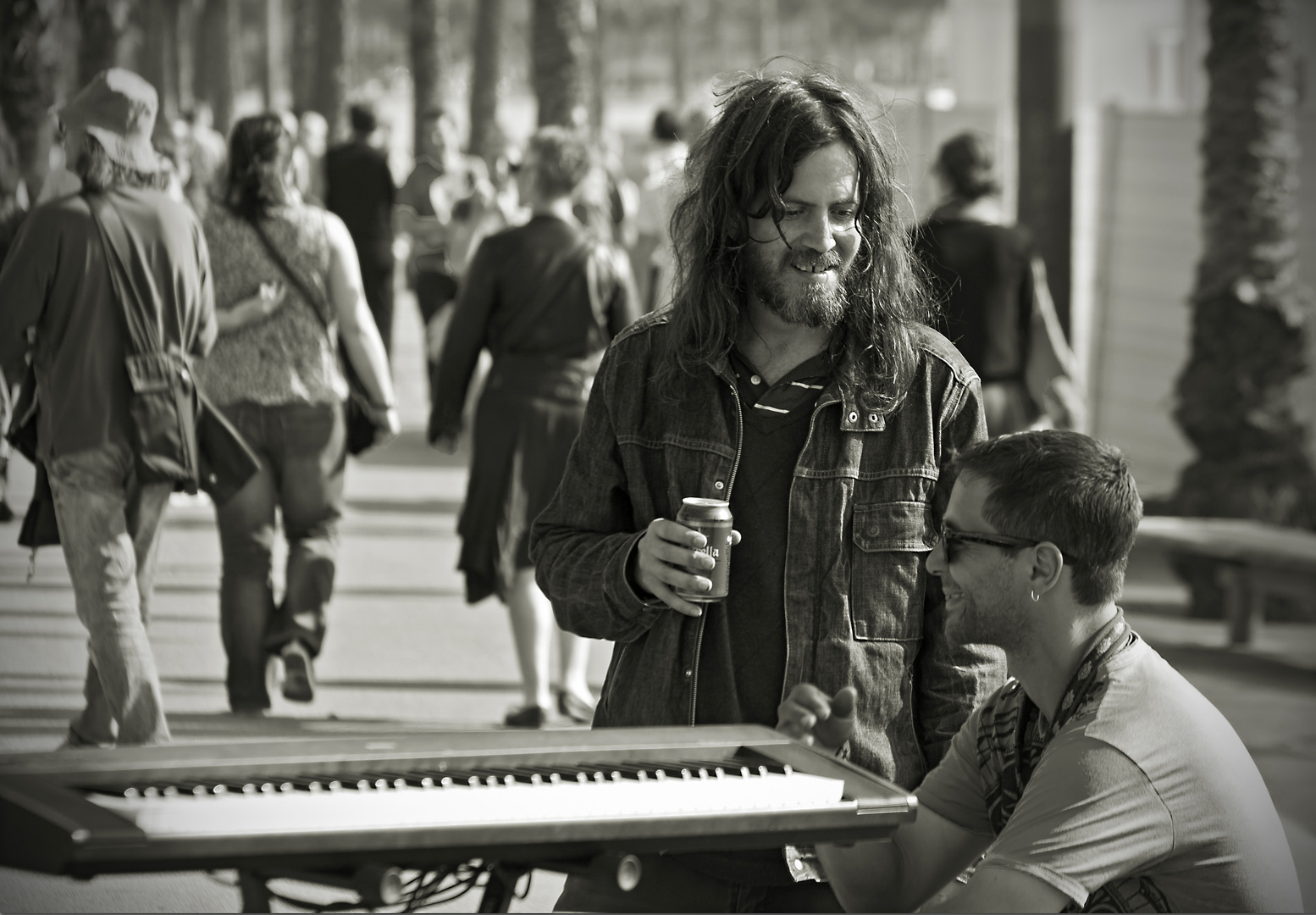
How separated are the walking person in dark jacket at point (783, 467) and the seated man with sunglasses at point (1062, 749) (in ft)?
0.47

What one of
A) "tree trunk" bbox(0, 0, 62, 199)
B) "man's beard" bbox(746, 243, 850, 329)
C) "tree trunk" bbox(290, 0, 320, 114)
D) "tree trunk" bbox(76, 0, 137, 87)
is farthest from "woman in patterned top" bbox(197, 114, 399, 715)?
"tree trunk" bbox(290, 0, 320, 114)

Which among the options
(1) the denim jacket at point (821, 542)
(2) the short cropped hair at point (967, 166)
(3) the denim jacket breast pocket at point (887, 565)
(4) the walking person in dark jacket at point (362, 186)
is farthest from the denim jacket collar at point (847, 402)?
(4) the walking person in dark jacket at point (362, 186)

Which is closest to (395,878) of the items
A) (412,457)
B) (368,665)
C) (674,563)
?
(674,563)

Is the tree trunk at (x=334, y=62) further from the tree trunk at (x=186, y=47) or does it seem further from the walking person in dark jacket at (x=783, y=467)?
the tree trunk at (x=186, y=47)

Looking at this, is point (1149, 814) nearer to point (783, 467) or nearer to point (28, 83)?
point (783, 467)

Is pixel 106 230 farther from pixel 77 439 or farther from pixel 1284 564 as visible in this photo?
pixel 1284 564

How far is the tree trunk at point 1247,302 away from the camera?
10258mm

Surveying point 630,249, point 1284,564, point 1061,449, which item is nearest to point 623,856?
point 1061,449

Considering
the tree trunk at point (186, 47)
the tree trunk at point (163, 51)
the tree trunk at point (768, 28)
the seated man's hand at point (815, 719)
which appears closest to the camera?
the seated man's hand at point (815, 719)

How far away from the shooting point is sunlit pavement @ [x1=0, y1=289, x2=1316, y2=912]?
5039mm

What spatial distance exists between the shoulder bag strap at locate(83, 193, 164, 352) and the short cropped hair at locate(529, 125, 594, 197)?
1657 millimetres

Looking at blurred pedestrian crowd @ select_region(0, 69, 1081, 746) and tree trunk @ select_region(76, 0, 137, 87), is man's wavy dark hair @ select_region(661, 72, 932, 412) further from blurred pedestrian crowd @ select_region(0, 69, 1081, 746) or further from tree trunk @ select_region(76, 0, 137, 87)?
tree trunk @ select_region(76, 0, 137, 87)

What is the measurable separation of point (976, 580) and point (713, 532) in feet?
1.31

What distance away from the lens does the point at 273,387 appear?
6.28m
